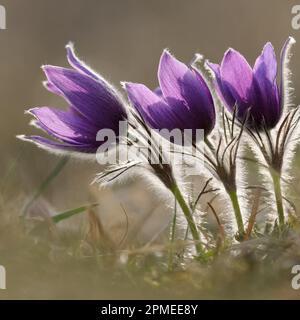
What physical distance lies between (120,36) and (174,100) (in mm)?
6900

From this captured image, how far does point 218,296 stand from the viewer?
6.02ft

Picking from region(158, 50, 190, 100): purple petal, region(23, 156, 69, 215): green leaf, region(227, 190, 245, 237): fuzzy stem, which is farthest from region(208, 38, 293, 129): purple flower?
region(23, 156, 69, 215): green leaf

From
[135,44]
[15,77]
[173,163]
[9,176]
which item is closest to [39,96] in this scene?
[15,77]


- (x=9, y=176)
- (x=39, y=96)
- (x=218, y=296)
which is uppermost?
(x=39, y=96)

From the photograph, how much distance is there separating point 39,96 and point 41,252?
453cm

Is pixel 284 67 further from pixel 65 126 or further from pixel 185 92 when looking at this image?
pixel 65 126

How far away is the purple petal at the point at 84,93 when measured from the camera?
2080 millimetres

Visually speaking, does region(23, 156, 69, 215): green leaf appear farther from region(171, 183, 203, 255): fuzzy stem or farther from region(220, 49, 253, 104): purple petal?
region(220, 49, 253, 104): purple petal

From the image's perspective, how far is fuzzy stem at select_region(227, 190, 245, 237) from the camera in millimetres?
2117

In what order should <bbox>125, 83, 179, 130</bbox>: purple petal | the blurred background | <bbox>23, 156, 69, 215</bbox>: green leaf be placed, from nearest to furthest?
<bbox>125, 83, 179, 130</bbox>: purple petal → <bbox>23, 156, 69, 215</bbox>: green leaf → the blurred background

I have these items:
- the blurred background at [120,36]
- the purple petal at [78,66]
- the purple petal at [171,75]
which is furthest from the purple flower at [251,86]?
the blurred background at [120,36]

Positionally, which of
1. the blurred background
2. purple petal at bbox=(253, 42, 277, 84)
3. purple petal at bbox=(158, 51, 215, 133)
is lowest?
purple petal at bbox=(158, 51, 215, 133)

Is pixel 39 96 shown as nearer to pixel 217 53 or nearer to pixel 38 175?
pixel 217 53

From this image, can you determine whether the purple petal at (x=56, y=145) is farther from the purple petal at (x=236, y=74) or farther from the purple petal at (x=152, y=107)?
the purple petal at (x=236, y=74)
